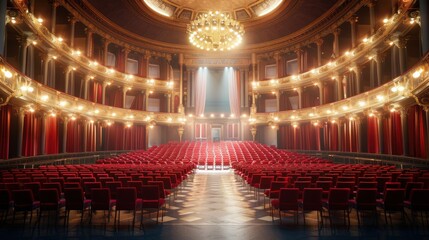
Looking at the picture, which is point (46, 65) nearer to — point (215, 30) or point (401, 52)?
point (215, 30)

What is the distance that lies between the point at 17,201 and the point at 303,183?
6425 millimetres

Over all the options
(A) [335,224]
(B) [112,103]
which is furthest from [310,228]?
(B) [112,103]

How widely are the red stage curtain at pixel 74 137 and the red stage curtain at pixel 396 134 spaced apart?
20622 mm

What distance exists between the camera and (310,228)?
255 inches

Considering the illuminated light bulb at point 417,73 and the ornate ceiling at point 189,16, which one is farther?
the ornate ceiling at point 189,16

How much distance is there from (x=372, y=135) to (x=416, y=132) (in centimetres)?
467

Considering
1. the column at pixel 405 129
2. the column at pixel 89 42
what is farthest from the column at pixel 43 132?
the column at pixel 405 129

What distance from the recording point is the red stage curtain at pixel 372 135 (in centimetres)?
1942

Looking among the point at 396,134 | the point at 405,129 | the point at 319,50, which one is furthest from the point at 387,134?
the point at 319,50

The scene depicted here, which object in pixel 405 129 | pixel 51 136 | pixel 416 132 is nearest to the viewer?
pixel 416 132

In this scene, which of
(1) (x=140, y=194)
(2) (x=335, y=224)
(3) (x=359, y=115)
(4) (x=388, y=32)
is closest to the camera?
(2) (x=335, y=224)

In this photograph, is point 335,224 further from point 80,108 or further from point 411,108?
point 80,108

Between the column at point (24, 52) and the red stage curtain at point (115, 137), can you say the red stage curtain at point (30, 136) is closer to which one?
the column at point (24, 52)

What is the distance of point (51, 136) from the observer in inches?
761
